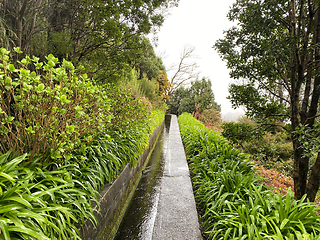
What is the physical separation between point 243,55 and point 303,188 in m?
2.30

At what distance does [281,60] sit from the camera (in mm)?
2664

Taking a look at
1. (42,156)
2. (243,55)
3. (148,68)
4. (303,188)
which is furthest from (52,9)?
(148,68)

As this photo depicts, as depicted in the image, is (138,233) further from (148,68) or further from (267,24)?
(148,68)

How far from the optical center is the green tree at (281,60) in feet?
7.47

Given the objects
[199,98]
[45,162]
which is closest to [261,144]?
[45,162]

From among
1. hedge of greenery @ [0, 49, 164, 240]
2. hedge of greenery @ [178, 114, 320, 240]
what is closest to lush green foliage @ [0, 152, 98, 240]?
hedge of greenery @ [0, 49, 164, 240]

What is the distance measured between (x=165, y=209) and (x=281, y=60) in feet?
9.46

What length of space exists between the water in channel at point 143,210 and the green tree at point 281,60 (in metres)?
2.17

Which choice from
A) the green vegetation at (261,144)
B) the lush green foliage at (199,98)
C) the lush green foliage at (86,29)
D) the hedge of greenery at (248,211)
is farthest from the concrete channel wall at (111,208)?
the lush green foliage at (199,98)

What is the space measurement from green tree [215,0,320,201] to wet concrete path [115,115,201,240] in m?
1.61

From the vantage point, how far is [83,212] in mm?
1336

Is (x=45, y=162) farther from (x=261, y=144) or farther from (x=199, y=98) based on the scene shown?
(x=199, y=98)

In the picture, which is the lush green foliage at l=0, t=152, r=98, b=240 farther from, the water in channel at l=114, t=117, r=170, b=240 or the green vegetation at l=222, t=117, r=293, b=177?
the green vegetation at l=222, t=117, r=293, b=177

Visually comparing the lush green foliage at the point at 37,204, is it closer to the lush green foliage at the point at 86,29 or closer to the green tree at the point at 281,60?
the green tree at the point at 281,60
